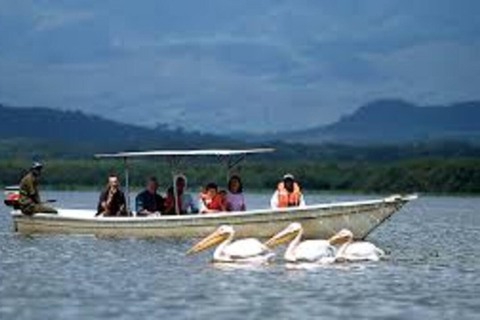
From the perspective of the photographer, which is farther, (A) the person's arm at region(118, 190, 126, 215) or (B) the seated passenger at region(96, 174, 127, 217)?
(A) the person's arm at region(118, 190, 126, 215)


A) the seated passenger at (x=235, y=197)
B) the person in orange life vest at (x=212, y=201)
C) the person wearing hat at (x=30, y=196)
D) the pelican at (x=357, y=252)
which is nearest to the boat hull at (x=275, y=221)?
the person in orange life vest at (x=212, y=201)

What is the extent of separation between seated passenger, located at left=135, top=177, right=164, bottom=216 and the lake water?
1.42 m

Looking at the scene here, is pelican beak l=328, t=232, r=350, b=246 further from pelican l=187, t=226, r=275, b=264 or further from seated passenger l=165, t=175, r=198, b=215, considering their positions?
seated passenger l=165, t=175, r=198, b=215

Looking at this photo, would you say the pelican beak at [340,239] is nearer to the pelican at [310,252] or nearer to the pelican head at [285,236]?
the pelican head at [285,236]

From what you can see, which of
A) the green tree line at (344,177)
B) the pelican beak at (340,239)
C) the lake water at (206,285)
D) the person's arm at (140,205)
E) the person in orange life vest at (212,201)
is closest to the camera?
the lake water at (206,285)

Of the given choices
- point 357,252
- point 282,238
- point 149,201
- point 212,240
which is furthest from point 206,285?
point 149,201

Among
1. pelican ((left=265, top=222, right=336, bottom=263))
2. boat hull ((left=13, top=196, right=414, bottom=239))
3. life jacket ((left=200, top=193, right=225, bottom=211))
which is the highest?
life jacket ((left=200, top=193, right=225, bottom=211))

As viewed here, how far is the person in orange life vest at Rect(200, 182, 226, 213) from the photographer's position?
36.8m

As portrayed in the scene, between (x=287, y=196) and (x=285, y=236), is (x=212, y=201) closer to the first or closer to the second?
(x=287, y=196)

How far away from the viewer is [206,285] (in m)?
25.7

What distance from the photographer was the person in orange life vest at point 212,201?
36.8 m

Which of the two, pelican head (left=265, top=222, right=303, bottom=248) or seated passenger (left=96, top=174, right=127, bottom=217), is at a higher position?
seated passenger (left=96, top=174, right=127, bottom=217)

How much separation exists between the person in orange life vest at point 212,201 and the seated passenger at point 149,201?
4.69 ft

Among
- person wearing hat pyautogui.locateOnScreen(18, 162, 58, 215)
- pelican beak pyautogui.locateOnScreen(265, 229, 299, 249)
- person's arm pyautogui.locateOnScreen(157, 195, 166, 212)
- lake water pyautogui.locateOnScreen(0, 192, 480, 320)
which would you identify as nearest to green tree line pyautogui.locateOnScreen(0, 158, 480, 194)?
person wearing hat pyautogui.locateOnScreen(18, 162, 58, 215)
